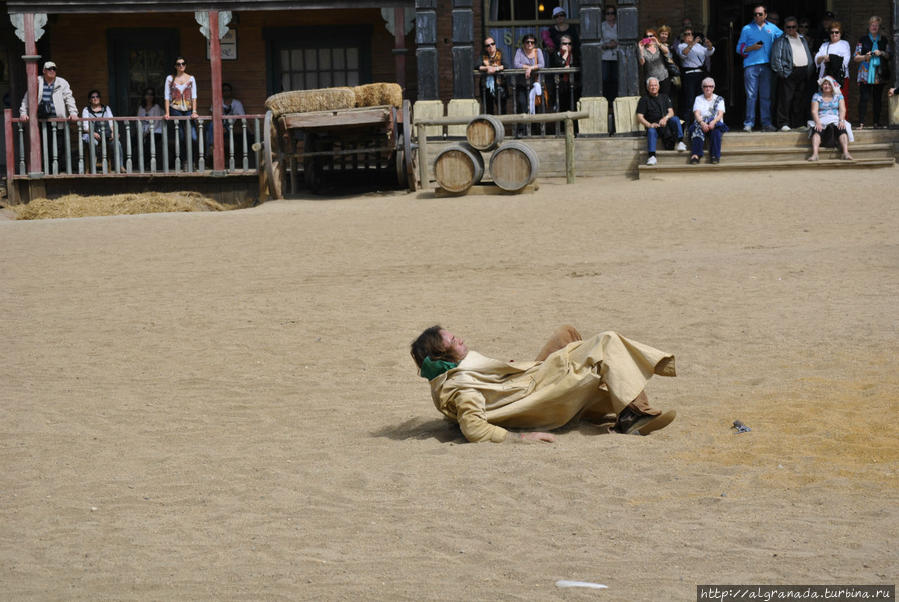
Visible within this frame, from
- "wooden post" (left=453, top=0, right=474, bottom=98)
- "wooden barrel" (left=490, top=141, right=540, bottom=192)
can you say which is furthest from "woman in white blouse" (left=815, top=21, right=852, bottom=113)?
"wooden post" (left=453, top=0, right=474, bottom=98)

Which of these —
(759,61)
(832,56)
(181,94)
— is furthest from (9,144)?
(832,56)

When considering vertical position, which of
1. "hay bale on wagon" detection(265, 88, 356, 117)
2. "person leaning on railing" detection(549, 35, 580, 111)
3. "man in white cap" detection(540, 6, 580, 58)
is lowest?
"hay bale on wagon" detection(265, 88, 356, 117)

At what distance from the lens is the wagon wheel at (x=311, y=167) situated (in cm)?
1912

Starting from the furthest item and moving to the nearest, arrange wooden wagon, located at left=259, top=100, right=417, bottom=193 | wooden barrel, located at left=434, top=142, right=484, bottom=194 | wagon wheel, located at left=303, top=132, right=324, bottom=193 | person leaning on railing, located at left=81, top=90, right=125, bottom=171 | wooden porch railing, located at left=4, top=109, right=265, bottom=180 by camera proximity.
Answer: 1. person leaning on railing, located at left=81, top=90, right=125, bottom=171
2. wooden porch railing, located at left=4, top=109, right=265, bottom=180
3. wagon wheel, located at left=303, top=132, right=324, bottom=193
4. wooden wagon, located at left=259, top=100, right=417, bottom=193
5. wooden barrel, located at left=434, top=142, right=484, bottom=194

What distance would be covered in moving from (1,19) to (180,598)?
65.9 ft

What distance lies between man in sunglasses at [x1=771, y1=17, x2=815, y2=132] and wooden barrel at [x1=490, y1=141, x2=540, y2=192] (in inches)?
165

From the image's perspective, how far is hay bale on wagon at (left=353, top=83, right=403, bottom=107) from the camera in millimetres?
17891

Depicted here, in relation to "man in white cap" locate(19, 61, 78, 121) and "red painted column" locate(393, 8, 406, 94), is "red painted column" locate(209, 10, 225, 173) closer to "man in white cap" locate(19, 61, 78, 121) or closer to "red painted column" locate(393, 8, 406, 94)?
"man in white cap" locate(19, 61, 78, 121)

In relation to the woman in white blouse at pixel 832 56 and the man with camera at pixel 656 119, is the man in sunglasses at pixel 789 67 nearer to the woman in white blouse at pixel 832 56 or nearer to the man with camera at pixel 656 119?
the woman in white blouse at pixel 832 56

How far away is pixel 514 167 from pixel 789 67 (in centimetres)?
455

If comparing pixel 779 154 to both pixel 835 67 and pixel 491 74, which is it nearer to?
pixel 835 67

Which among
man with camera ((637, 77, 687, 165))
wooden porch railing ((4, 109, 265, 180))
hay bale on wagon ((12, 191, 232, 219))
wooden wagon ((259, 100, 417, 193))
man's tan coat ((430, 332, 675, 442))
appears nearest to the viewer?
man's tan coat ((430, 332, 675, 442))

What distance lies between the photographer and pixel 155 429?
7.82 metres

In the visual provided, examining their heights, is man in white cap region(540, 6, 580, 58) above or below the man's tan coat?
above
